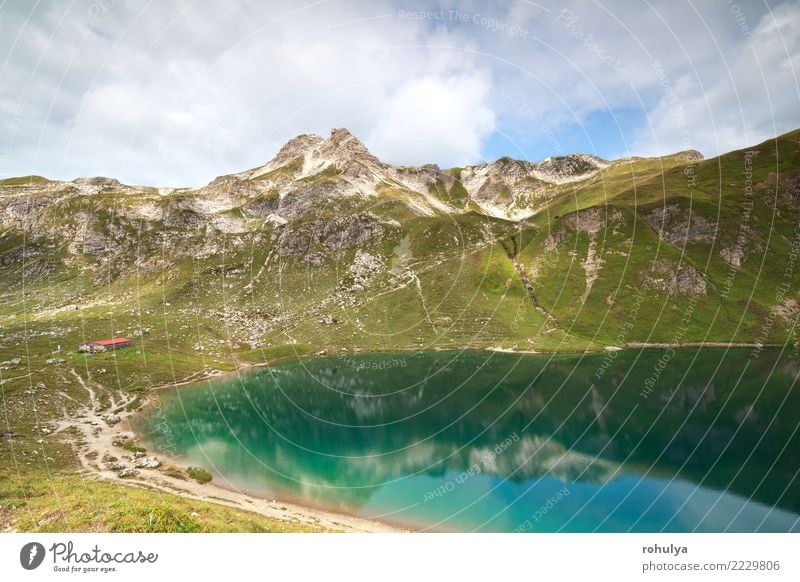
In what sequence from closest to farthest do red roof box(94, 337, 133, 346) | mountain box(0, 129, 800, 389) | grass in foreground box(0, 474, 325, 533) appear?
grass in foreground box(0, 474, 325, 533) < red roof box(94, 337, 133, 346) < mountain box(0, 129, 800, 389)

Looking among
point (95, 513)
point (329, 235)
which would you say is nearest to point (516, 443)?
point (95, 513)

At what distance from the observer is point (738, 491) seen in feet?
120

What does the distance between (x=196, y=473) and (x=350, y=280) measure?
12245cm

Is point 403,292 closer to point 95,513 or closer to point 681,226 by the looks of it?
point 681,226

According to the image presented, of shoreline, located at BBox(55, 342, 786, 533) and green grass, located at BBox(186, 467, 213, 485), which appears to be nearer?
shoreline, located at BBox(55, 342, 786, 533)

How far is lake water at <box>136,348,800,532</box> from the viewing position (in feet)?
116

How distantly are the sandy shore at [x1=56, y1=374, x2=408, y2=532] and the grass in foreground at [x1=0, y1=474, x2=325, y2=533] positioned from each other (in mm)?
3271

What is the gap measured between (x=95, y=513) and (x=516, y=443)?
44513mm
